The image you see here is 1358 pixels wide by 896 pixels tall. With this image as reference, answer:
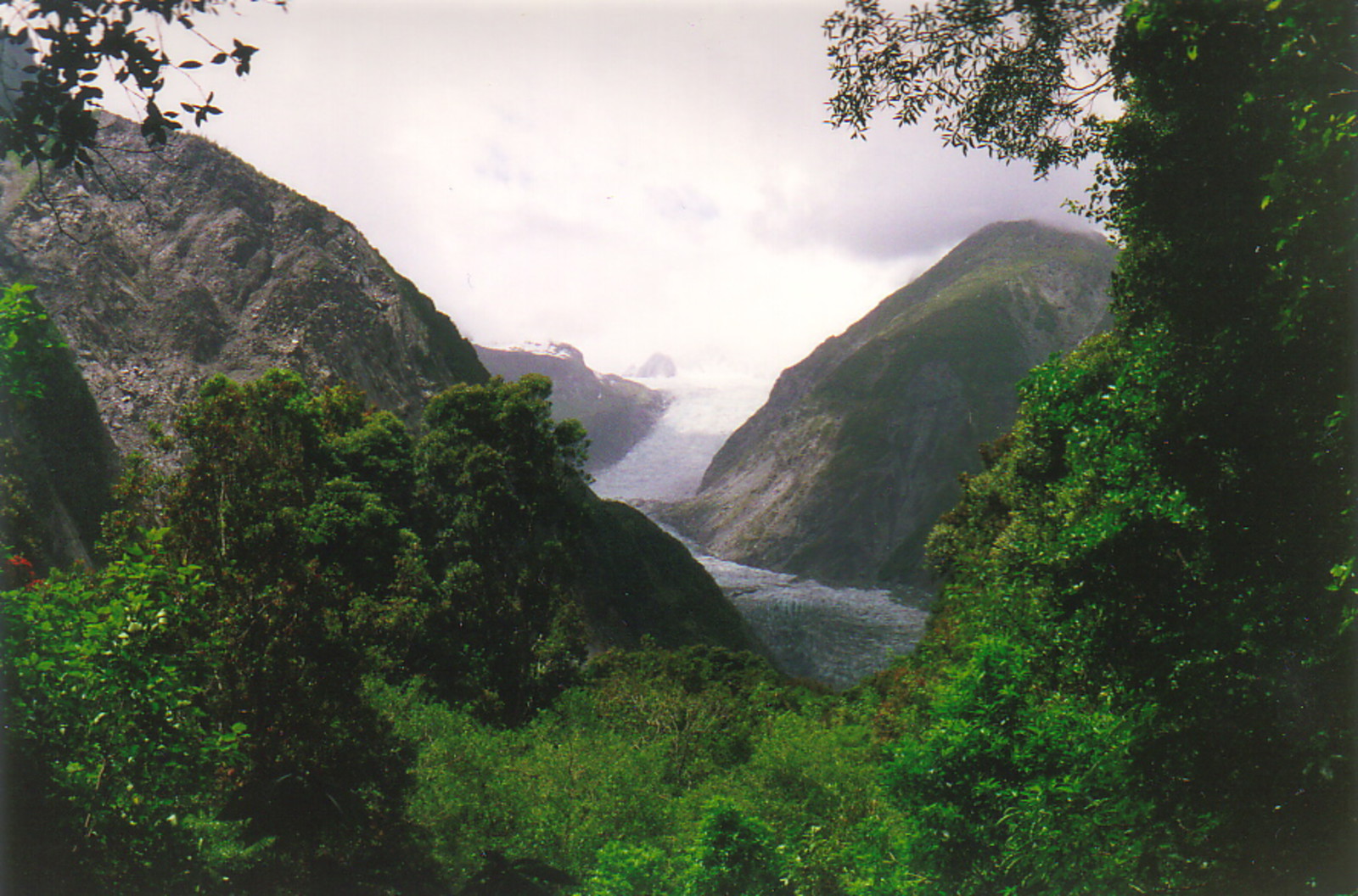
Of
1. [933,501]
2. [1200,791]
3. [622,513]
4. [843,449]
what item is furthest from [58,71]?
[843,449]

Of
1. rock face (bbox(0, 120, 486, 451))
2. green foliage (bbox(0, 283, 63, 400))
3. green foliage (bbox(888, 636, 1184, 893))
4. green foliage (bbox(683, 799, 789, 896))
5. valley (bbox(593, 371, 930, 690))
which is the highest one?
rock face (bbox(0, 120, 486, 451))

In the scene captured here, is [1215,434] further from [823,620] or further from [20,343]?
[823,620]

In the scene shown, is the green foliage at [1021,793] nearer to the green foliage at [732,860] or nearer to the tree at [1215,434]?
the tree at [1215,434]

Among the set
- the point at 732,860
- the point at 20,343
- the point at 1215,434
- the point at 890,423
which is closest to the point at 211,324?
the point at 20,343

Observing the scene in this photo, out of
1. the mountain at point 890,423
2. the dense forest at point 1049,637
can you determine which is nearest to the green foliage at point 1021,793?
the dense forest at point 1049,637

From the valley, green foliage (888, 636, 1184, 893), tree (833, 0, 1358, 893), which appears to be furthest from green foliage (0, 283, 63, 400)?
the valley

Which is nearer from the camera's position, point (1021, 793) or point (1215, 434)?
point (1215, 434)

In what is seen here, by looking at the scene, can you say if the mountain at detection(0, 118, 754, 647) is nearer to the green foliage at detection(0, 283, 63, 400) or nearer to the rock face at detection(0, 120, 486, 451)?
the rock face at detection(0, 120, 486, 451)
